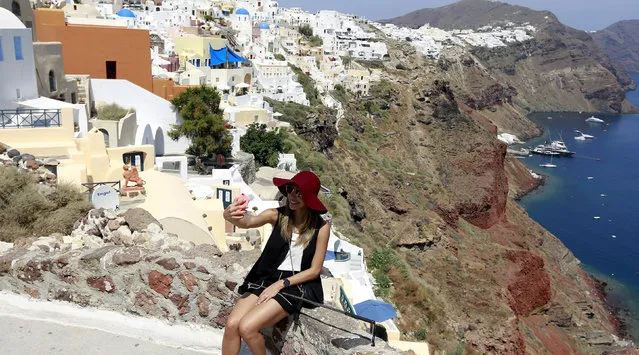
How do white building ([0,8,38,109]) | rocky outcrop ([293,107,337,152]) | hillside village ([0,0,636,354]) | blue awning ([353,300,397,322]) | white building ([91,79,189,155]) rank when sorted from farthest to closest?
rocky outcrop ([293,107,337,152]), white building ([91,79,189,155]), white building ([0,8,38,109]), blue awning ([353,300,397,322]), hillside village ([0,0,636,354])

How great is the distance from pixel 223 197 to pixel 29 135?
504cm

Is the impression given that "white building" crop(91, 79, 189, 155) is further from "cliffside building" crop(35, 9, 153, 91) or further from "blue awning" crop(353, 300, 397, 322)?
"blue awning" crop(353, 300, 397, 322)

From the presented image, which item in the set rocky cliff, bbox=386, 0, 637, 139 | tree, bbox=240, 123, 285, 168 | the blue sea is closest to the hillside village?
tree, bbox=240, 123, 285, 168

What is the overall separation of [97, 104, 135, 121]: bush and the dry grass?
27.3 ft

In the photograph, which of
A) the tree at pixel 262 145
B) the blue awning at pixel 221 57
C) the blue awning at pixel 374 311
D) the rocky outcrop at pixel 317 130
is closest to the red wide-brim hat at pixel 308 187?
the blue awning at pixel 374 311

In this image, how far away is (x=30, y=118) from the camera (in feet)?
38.5

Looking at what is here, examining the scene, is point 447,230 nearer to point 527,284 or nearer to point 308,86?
point 527,284

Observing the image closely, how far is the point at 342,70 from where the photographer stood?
57469 mm

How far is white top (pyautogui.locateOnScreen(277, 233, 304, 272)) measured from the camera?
4000 mm

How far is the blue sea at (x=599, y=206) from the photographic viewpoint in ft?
132

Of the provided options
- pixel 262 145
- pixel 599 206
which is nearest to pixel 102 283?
pixel 262 145

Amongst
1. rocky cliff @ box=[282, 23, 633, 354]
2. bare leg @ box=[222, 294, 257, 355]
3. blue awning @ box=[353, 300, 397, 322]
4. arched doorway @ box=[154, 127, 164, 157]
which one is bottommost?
rocky cliff @ box=[282, 23, 633, 354]

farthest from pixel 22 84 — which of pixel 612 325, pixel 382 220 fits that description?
pixel 612 325

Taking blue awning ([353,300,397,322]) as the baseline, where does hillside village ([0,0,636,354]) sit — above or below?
above
